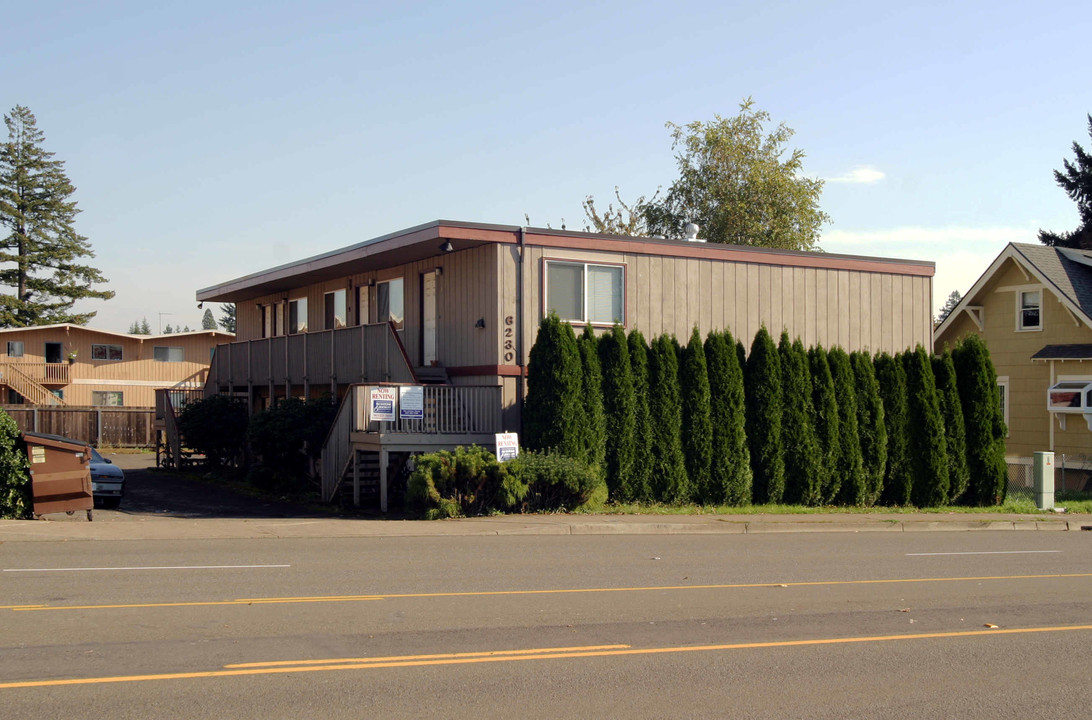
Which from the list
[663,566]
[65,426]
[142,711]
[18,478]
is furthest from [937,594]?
[65,426]

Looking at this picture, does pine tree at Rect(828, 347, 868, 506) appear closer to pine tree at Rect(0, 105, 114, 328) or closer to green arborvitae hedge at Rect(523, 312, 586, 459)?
green arborvitae hedge at Rect(523, 312, 586, 459)

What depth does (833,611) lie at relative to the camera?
10.7 metres

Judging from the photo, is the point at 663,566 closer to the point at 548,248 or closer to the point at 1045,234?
the point at 548,248

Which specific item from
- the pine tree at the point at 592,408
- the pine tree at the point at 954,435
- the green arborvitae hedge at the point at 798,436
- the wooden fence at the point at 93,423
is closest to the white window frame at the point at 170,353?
the wooden fence at the point at 93,423

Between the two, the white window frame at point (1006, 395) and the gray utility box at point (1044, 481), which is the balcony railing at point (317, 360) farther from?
A: the white window frame at point (1006, 395)

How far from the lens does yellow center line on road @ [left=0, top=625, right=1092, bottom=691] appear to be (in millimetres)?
7336

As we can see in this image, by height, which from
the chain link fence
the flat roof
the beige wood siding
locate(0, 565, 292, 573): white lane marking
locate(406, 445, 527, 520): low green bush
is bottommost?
the chain link fence

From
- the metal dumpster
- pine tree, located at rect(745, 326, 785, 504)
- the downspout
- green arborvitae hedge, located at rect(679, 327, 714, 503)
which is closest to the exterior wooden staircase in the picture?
the metal dumpster

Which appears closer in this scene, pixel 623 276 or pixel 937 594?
pixel 937 594

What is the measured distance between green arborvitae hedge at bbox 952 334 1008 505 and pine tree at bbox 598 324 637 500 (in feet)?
28.6

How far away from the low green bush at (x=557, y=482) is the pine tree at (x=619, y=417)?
3.01 feet

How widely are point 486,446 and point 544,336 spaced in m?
2.57

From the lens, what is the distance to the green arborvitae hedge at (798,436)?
23.7 meters

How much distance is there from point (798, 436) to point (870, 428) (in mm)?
2067
